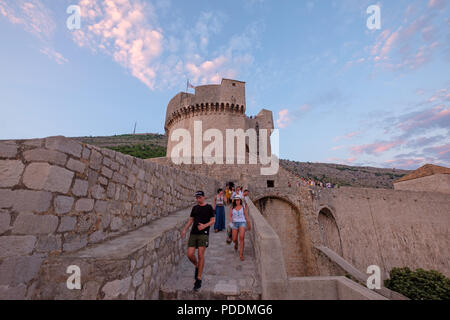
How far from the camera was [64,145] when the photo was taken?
8.30 ft

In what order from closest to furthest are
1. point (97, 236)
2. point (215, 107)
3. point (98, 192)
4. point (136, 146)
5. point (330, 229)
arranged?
point (97, 236)
point (98, 192)
point (330, 229)
point (215, 107)
point (136, 146)

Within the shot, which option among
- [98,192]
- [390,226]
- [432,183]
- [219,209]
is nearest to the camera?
[98,192]

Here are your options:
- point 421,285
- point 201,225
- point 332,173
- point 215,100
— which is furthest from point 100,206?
point 332,173

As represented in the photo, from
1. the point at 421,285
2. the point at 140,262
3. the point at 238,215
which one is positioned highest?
the point at 238,215

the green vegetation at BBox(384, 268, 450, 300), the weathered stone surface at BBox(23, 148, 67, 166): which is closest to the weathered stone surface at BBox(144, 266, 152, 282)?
the weathered stone surface at BBox(23, 148, 67, 166)

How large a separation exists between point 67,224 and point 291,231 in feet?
45.8

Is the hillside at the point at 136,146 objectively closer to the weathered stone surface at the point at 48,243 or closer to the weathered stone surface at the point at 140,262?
the weathered stone surface at the point at 48,243

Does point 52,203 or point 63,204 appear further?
point 63,204

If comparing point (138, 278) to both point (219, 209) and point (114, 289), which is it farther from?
point (219, 209)

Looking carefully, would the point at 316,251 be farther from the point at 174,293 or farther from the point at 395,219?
the point at 174,293

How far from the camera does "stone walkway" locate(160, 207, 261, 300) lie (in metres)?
2.89

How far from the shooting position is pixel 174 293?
2973mm

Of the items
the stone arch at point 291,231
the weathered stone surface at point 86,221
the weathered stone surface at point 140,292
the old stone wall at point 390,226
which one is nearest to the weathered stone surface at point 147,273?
the weathered stone surface at point 140,292
